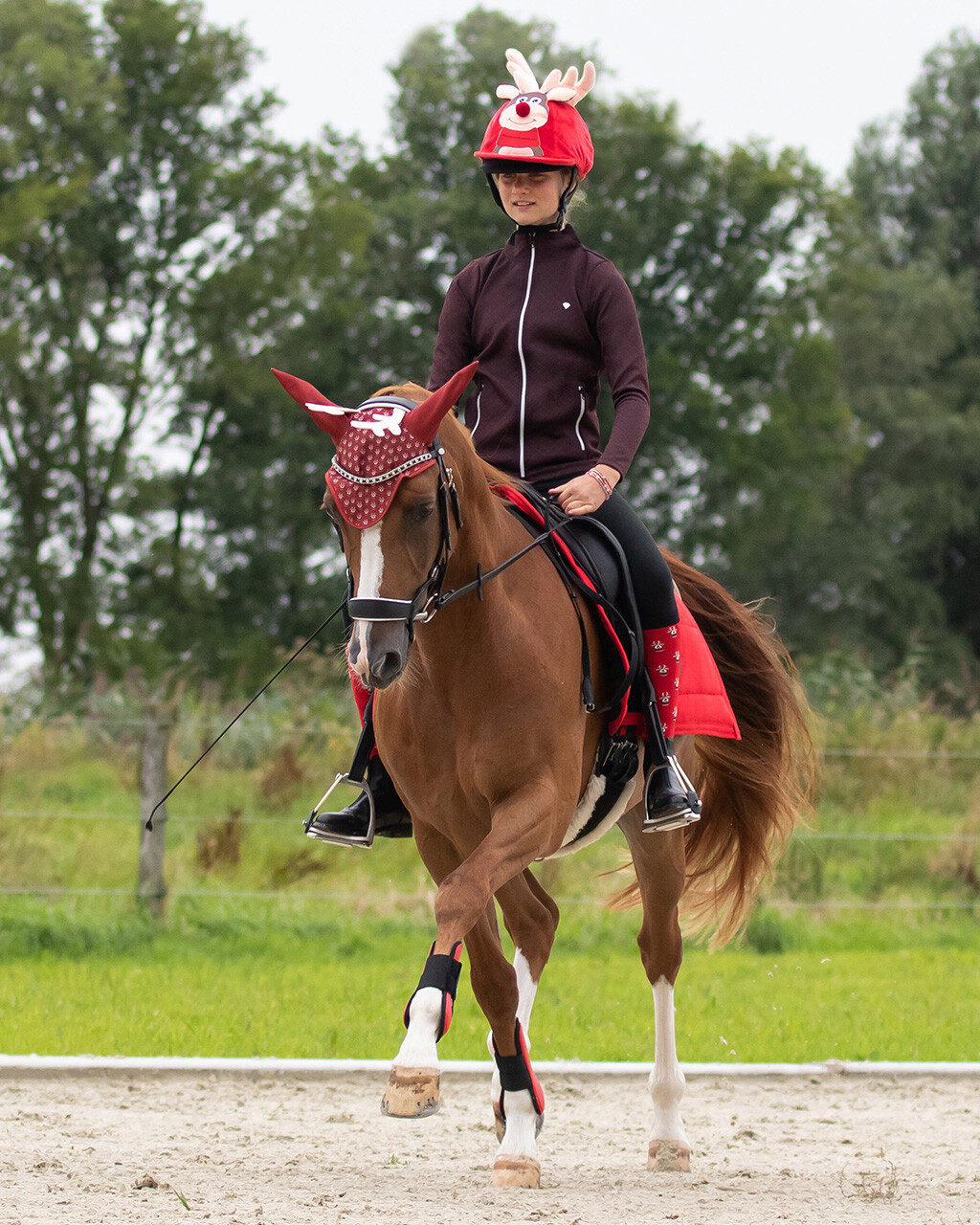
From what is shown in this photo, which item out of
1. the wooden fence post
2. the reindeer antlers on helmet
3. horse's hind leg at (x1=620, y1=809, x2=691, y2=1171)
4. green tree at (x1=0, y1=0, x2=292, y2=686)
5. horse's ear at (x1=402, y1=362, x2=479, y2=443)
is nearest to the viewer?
horse's ear at (x1=402, y1=362, x2=479, y2=443)

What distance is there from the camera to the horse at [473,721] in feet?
11.6

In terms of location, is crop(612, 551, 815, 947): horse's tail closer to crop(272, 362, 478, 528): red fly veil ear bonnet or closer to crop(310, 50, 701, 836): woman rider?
crop(310, 50, 701, 836): woman rider

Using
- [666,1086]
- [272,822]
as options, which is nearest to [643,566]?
[666,1086]

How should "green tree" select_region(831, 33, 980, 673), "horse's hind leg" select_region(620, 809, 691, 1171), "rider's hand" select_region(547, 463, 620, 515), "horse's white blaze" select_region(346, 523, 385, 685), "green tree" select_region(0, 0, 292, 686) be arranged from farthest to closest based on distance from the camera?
"green tree" select_region(831, 33, 980, 673) → "green tree" select_region(0, 0, 292, 686) → "horse's hind leg" select_region(620, 809, 691, 1171) → "rider's hand" select_region(547, 463, 620, 515) → "horse's white blaze" select_region(346, 523, 385, 685)

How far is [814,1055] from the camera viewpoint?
6.87 m

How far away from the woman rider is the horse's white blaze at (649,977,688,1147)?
879 mm

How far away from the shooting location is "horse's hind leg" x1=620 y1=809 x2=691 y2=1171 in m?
5.15

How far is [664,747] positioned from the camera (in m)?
4.77

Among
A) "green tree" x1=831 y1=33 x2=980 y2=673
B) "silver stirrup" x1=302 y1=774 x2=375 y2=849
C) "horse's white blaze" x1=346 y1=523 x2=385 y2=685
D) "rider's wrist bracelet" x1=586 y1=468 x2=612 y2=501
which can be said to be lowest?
"silver stirrup" x1=302 y1=774 x2=375 y2=849

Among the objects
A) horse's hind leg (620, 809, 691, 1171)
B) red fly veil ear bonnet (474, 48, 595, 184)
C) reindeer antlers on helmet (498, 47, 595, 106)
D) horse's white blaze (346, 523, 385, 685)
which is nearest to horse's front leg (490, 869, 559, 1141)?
horse's hind leg (620, 809, 691, 1171)

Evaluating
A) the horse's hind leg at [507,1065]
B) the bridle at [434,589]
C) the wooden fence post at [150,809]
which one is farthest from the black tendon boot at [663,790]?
the wooden fence post at [150,809]

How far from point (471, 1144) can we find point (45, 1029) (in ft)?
8.22

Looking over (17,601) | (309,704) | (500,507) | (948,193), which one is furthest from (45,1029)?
(948,193)

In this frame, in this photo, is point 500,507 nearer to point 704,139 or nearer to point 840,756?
point 840,756
